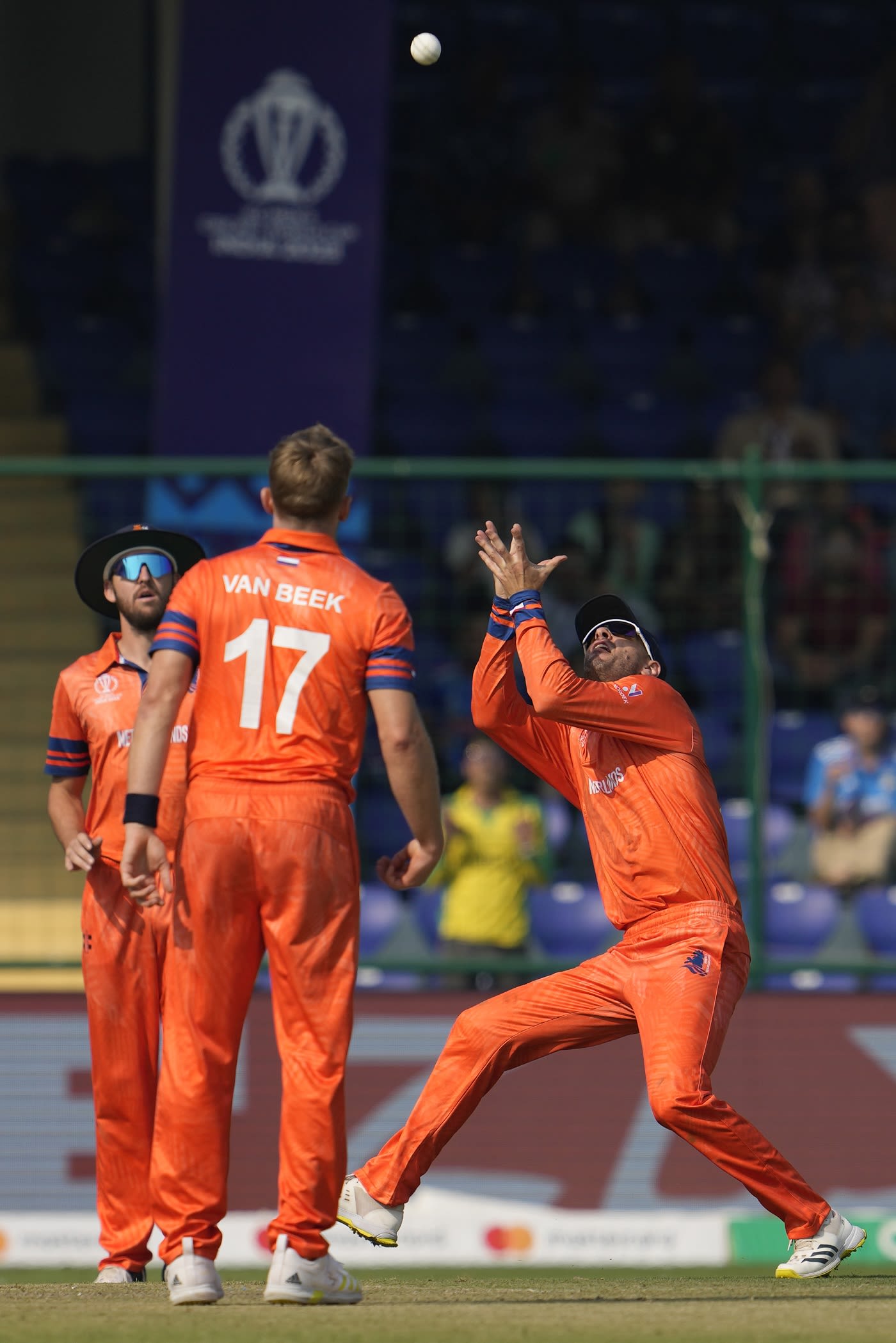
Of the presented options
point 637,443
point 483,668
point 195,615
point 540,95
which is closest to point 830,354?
point 637,443

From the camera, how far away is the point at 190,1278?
16.1ft

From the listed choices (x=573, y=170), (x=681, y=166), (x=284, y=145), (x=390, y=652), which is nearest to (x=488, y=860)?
(x=284, y=145)

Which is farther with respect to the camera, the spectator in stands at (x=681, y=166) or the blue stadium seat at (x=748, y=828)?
the spectator in stands at (x=681, y=166)

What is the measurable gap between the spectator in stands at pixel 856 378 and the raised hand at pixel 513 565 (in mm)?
7405

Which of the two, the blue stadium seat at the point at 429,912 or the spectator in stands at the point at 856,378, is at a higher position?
the spectator in stands at the point at 856,378

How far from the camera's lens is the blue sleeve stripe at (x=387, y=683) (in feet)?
16.6

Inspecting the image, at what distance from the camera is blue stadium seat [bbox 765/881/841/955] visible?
9.25m

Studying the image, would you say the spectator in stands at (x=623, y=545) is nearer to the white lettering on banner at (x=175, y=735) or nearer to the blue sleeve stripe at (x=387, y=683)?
the white lettering on banner at (x=175, y=735)

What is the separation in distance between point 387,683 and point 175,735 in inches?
57.4

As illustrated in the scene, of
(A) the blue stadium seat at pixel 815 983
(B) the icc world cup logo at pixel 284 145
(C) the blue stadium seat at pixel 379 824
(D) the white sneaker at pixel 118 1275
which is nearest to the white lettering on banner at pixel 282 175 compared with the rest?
(B) the icc world cup logo at pixel 284 145

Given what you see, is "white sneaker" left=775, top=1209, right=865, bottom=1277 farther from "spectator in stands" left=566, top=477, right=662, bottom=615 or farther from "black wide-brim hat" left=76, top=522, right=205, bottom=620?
"spectator in stands" left=566, top=477, right=662, bottom=615

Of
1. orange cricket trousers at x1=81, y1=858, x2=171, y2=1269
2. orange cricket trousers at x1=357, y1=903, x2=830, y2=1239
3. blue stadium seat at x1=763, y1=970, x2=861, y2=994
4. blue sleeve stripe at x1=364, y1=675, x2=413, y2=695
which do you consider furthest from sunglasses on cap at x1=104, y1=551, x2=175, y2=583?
blue stadium seat at x1=763, y1=970, x2=861, y2=994

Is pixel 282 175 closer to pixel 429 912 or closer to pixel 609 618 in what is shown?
pixel 429 912

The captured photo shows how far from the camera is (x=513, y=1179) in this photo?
861 cm
